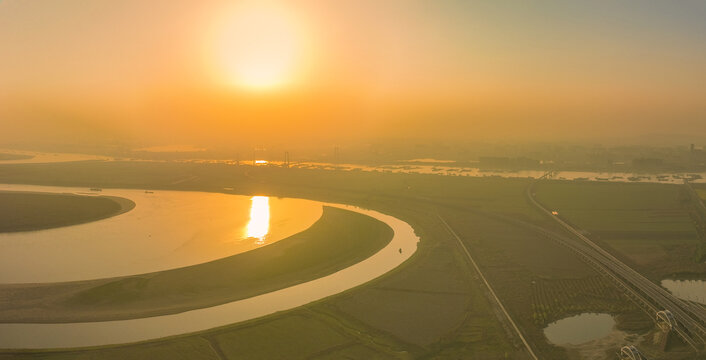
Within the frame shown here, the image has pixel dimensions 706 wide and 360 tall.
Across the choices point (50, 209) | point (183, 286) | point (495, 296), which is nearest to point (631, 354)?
point (495, 296)

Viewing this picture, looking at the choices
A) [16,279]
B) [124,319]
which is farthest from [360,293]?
[16,279]

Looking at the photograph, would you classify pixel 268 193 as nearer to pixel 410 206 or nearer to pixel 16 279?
pixel 410 206

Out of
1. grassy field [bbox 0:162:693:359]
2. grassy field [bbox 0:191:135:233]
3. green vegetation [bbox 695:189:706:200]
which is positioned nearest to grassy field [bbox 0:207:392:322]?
grassy field [bbox 0:162:693:359]

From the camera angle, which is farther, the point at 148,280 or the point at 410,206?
the point at 410,206

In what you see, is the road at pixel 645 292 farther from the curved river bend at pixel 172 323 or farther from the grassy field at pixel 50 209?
the grassy field at pixel 50 209

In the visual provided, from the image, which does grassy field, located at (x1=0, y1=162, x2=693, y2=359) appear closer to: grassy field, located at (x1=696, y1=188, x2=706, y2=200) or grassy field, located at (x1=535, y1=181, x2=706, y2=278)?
grassy field, located at (x1=535, y1=181, x2=706, y2=278)

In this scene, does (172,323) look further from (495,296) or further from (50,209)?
(50,209)

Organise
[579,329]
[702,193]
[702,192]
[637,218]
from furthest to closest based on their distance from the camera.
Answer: [702,192] → [702,193] → [637,218] → [579,329]
